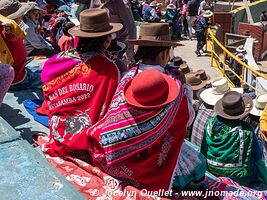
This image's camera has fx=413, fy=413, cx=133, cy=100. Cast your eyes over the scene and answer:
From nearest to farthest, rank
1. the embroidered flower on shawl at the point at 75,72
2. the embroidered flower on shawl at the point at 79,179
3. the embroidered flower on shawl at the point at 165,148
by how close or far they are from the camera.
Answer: the embroidered flower on shawl at the point at 165,148, the embroidered flower on shawl at the point at 79,179, the embroidered flower on shawl at the point at 75,72

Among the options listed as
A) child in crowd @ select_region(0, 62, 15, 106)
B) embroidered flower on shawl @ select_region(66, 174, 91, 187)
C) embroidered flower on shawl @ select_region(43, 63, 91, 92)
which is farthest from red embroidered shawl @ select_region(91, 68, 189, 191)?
child in crowd @ select_region(0, 62, 15, 106)

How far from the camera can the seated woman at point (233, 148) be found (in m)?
3.74

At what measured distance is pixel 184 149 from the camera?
121 inches

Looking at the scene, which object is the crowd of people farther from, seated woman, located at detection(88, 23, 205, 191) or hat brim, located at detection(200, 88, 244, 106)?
hat brim, located at detection(200, 88, 244, 106)

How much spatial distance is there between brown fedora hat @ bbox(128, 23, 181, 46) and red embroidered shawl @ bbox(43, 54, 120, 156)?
0.33m

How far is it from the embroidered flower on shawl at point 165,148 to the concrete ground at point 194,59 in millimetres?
10538

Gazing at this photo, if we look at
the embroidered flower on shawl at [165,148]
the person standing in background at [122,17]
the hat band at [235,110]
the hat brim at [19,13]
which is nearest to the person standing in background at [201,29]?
the person standing in background at [122,17]

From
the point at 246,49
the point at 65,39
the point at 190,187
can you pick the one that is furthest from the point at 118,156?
the point at 246,49

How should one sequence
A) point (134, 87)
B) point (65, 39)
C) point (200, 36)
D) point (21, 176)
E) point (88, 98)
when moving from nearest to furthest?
point (21, 176) → point (134, 87) → point (88, 98) → point (65, 39) → point (200, 36)

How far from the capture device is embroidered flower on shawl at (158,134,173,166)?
274 centimetres

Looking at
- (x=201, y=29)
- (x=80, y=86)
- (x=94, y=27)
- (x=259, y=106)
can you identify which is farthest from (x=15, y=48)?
(x=201, y=29)

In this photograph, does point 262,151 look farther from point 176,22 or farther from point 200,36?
point 176,22

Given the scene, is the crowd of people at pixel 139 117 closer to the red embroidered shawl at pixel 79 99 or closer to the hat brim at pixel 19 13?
the red embroidered shawl at pixel 79 99

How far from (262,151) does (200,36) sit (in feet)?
38.2
